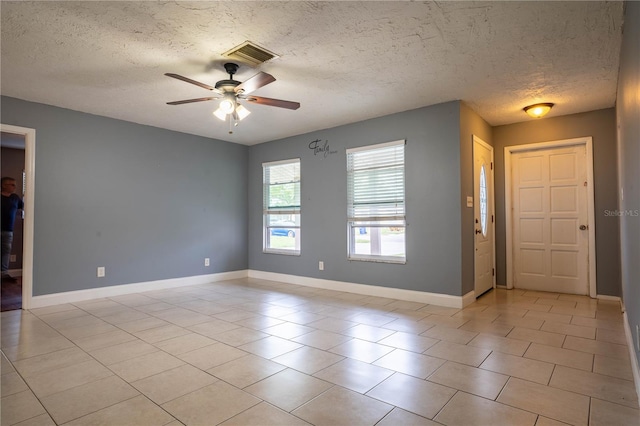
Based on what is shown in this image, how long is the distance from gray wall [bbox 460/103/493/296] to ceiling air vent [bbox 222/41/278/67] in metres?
2.57

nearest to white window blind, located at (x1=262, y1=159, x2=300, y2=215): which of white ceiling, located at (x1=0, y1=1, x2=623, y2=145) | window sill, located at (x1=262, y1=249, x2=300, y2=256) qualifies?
window sill, located at (x1=262, y1=249, x2=300, y2=256)

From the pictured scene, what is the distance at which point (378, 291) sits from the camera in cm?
496

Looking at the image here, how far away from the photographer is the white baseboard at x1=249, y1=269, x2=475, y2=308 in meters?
4.33

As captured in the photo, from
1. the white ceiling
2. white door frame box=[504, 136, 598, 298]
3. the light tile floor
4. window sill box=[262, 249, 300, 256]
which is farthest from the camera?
window sill box=[262, 249, 300, 256]

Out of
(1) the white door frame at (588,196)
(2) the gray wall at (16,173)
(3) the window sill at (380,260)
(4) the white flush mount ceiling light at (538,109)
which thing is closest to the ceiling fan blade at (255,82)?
(3) the window sill at (380,260)

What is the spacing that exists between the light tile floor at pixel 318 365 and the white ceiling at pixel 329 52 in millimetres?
2525

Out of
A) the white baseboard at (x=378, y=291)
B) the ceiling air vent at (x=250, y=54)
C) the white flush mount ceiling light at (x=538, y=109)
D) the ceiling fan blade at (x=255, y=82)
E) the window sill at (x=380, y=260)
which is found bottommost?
the white baseboard at (x=378, y=291)

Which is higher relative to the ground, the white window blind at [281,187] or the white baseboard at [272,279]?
the white window blind at [281,187]

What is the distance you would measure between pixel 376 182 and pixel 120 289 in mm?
3995

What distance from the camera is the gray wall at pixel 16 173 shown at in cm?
676

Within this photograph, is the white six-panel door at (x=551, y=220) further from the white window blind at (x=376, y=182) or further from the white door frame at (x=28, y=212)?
the white door frame at (x=28, y=212)

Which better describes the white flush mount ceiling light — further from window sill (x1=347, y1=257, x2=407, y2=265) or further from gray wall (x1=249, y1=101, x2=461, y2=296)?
window sill (x1=347, y1=257, x2=407, y2=265)

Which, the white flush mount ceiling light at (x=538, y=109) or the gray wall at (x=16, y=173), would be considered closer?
the white flush mount ceiling light at (x=538, y=109)

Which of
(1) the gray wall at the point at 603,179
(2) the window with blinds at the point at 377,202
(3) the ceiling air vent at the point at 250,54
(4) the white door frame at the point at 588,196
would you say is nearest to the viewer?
(3) the ceiling air vent at the point at 250,54
